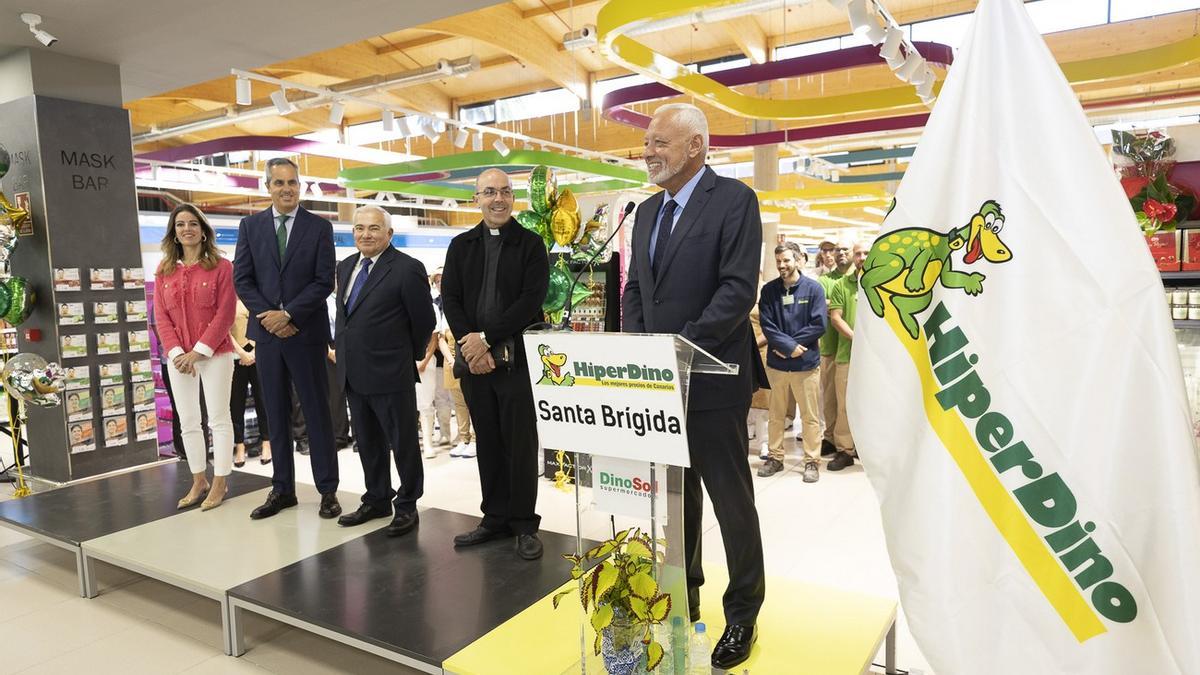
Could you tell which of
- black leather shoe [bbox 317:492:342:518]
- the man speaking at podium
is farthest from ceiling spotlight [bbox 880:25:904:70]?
A: black leather shoe [bbox 317:492:342:518]

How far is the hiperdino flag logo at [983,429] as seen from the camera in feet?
4.23

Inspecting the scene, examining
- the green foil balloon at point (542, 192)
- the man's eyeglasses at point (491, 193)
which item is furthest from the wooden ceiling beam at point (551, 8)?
the man's eyeglasses at point (491, 193)

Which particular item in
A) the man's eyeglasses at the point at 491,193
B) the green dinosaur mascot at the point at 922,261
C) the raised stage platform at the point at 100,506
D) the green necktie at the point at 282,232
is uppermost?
the man's eyeglasses at the point at 491,193

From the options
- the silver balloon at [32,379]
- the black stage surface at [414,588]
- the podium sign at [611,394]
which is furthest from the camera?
the silver balloon at [32,379]

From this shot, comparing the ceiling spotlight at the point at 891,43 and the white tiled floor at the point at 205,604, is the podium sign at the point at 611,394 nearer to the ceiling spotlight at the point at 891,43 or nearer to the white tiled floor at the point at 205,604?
the white tiled floor at the point at 205,604

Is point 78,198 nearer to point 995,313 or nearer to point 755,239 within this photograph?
point 755,239

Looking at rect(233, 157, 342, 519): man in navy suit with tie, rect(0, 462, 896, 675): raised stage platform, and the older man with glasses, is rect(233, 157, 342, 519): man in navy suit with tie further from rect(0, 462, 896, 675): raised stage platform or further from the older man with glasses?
the older man with glasses

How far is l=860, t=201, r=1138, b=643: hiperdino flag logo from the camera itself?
1.29 metres

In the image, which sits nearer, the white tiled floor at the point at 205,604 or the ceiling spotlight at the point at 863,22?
the white tiled floor at the point at 205,604

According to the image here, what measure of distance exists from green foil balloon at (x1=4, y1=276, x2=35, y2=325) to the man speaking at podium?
441 centimetres

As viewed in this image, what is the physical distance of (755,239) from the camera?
2236 mm

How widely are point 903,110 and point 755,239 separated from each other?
11.9 metres

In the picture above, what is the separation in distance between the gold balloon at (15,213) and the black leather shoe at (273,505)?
251 centimetres

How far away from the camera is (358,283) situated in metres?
3.66
